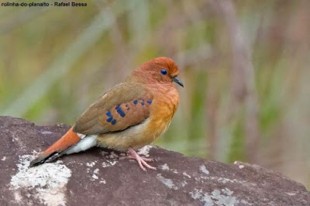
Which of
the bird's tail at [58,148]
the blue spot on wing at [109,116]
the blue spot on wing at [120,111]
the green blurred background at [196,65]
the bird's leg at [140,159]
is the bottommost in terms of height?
the bird's tail at [58,148]

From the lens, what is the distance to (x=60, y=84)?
796 centimetres

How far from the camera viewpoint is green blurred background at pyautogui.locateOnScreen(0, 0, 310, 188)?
7.62 metres

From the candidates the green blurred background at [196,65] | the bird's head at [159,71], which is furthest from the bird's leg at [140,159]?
the green blurred background at [196,65]

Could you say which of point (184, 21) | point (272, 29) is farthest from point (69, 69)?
point (272, 29)

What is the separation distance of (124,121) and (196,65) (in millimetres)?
1626

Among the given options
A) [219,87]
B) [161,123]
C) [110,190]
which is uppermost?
[219,87]

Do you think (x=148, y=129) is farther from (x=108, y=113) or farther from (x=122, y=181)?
(x=122, y=181)

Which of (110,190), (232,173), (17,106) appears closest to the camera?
(110,190)

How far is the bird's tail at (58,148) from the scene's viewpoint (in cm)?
590

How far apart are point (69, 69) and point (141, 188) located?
7.26 feet

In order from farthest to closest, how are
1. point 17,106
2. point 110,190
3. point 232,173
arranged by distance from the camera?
point 17,106, point 232,173, point 110,190

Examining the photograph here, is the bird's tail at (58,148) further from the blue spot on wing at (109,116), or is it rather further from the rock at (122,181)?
the blue spot on wing at (109,116)

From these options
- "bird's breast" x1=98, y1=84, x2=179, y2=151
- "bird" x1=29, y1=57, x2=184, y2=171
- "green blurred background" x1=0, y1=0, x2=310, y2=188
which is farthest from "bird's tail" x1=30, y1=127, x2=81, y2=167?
"green blurred background" x1=0, y1=0, x2=310, y2=188

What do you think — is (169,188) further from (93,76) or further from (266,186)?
(93,76)
